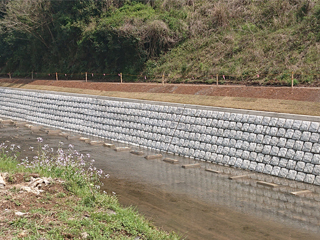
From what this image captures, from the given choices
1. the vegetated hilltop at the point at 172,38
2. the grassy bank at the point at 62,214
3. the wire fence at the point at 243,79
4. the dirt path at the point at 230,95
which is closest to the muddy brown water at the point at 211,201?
the grassy bank at the point at 62,214

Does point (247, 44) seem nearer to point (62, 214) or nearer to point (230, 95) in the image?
point (230, 95)

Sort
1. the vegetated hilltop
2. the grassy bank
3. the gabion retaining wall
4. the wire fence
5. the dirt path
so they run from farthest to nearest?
the vegetated hilltop
the wire fence
the dirt path
the gabion retaining wall
the grassy bank

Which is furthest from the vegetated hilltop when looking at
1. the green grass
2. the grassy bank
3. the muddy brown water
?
the grassy bank

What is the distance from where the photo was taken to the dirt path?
56.1 feet

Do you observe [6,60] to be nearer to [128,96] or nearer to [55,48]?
[55,48]

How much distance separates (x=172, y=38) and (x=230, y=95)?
15.1m

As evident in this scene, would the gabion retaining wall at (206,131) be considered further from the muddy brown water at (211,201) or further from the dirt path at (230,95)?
the dirt path at (230,95)

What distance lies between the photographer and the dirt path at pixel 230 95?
17094 millimetres

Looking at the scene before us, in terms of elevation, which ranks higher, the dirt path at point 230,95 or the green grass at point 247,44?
the green grass at point 247,44

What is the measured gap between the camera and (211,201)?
1212 cm

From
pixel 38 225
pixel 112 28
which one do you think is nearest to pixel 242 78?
pixel 112 28

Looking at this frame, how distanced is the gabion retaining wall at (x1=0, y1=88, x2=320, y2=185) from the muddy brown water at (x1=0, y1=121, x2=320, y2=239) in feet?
2.31

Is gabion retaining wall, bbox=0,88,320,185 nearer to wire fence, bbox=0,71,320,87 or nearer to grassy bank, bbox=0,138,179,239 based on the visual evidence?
wire fence, bbox=0,71,320,87

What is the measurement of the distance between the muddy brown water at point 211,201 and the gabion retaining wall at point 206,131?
0.71m
